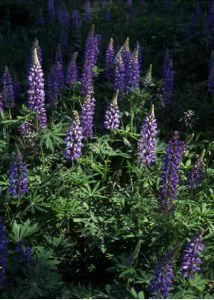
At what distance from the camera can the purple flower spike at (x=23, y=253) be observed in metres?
4.24

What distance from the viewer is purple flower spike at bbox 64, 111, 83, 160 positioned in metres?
4.79

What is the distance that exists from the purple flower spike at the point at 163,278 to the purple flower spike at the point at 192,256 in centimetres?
26

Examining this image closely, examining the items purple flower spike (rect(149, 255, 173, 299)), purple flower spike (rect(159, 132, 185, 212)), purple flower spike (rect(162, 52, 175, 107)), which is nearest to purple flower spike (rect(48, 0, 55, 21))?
purple flower spike (rect(162, 52, 175, 107))

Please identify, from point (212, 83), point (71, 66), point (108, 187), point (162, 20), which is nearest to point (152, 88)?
point (212, 83)

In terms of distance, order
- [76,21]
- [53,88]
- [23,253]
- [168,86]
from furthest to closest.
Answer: [76,21], [168,86], [53,88], [23,253]

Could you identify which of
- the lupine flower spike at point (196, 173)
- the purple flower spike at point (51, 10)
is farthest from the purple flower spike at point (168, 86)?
the purple flower spike at point (51, 10)

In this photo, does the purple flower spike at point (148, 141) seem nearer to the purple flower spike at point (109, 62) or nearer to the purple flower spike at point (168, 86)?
the purple flower spike at point (168, 86)

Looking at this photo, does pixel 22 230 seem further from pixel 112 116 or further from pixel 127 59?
pixel 127 59

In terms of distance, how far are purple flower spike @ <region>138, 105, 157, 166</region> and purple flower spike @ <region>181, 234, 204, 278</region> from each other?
115 centimetres

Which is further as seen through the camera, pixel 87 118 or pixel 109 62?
pixel 109 62

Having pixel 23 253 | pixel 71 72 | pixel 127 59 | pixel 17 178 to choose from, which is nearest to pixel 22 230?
pixel 23 253

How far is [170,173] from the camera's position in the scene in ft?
14.8

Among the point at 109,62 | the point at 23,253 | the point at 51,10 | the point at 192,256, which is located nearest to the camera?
the point at 192,256

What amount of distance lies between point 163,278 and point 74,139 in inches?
67.1
